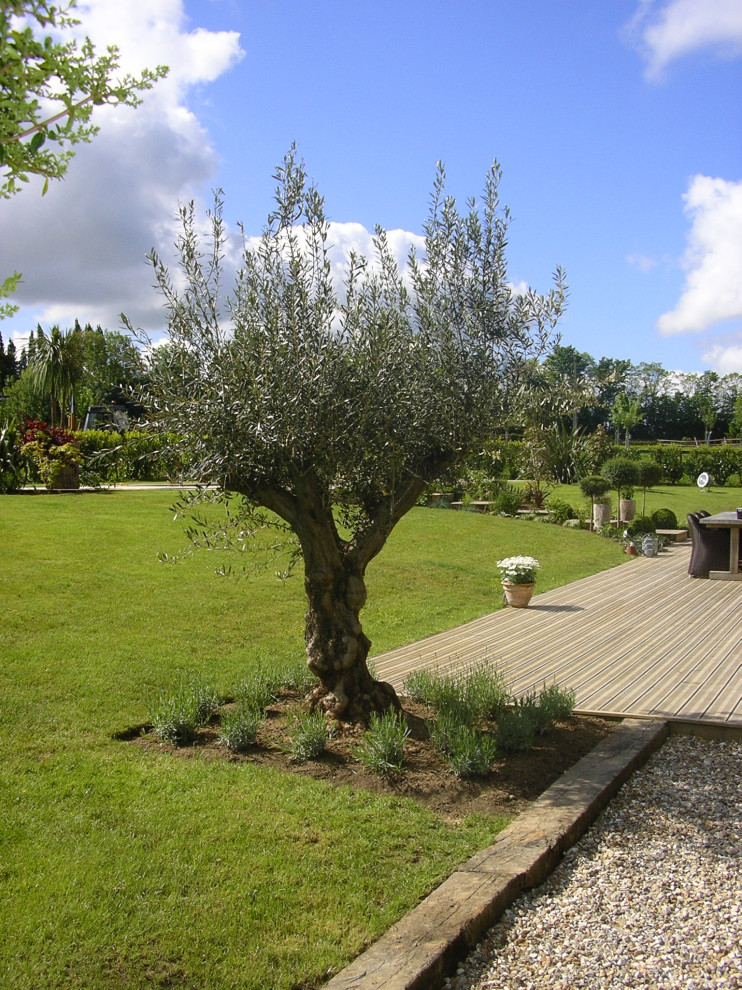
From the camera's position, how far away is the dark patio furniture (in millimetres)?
15305

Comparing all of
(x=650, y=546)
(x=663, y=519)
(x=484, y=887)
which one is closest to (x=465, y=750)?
(x=484, y=887)

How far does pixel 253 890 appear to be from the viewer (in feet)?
11.8

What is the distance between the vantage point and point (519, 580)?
12.2 meters

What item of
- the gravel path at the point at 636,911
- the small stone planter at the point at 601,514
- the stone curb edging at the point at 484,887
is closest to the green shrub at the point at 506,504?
the small stone planter at the point at 601,514

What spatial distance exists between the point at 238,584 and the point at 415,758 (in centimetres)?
580

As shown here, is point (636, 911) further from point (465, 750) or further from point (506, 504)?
point (506, 504)

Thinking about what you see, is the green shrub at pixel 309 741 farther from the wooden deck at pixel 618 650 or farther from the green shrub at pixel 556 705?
the wooden deck at pixel 618 650

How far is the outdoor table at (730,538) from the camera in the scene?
14.7 meters

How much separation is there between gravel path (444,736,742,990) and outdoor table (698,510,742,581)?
414 inches

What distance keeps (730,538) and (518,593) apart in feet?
18.0

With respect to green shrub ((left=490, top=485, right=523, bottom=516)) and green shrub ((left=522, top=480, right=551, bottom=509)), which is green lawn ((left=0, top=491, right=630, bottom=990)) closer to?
green shrub ((left=490, top=485, right=523, bottom=516))

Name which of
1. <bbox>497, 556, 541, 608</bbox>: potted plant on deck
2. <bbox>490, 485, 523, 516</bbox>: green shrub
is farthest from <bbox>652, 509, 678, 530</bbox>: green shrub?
<bbox>497, 556, 541, 608</bbox>: potted plant on deck

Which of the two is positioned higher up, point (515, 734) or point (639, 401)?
point (639, 401)

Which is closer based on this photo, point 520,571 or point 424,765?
point 424,765
